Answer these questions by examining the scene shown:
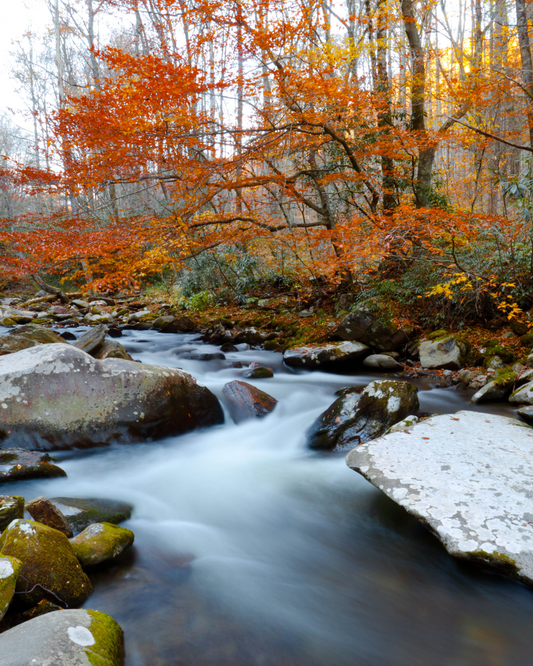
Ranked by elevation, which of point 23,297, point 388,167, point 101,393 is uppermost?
point 388,167

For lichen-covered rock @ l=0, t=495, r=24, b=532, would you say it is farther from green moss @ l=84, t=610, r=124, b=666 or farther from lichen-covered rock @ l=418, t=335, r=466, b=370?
lichen-covered rock @ l=418, t=335, r=466, b=370

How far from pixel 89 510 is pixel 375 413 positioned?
300 centimetres

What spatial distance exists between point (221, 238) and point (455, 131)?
20.6 ft

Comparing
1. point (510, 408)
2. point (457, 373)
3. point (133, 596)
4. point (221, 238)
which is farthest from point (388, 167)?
point (133, 596)

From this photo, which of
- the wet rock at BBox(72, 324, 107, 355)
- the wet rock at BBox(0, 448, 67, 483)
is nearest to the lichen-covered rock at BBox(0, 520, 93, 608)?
the wet rock at BBox(0, 448, 67, 483)

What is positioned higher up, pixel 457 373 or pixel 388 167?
pixel 388 167

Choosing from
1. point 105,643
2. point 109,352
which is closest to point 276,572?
point 105,643

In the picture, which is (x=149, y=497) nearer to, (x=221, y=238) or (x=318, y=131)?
(x=221, y=238)

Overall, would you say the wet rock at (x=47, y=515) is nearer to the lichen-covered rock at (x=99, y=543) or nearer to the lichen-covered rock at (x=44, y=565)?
the lichen-covered rock at (x=99, y=543)

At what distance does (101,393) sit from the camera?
4.18 metres

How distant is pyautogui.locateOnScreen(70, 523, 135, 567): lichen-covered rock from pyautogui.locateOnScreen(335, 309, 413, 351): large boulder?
6.00 meters

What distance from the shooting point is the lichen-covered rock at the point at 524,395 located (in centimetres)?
503

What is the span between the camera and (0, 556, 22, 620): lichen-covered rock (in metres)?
1.79

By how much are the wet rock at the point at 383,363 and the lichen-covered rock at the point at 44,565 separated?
613 cm
